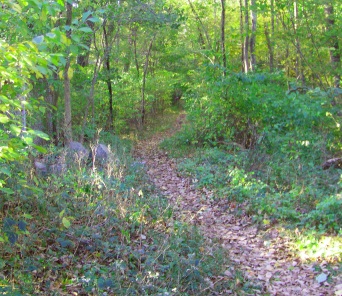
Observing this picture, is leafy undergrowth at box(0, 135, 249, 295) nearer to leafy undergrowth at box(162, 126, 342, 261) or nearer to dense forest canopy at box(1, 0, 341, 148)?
dense forest canopy at box(1, 0, 341, 148)

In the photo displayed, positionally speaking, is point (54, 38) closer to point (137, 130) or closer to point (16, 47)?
point (16, 47)

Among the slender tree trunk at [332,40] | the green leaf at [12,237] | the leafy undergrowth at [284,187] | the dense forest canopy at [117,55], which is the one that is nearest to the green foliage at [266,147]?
the leafy undergrowth at [284,187]

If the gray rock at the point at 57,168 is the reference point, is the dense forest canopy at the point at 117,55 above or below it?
above

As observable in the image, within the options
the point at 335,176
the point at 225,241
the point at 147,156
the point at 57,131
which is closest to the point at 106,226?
the point at 225,241

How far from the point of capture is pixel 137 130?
1914 centimetres

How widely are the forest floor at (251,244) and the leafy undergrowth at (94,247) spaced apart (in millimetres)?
395

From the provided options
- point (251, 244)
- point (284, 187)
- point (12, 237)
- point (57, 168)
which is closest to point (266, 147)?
point (284, 187)

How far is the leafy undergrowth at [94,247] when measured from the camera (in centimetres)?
387

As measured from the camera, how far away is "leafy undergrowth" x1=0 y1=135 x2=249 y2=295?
3.87 meters

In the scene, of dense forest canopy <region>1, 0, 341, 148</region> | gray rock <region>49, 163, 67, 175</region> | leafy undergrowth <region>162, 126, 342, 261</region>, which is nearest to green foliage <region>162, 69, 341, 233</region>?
leafy undergrowth <region>162, 126, 342, 261</region>

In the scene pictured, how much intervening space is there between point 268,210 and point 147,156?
22.4ft

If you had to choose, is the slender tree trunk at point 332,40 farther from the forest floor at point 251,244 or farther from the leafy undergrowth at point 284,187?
the forest floor at point 251,244

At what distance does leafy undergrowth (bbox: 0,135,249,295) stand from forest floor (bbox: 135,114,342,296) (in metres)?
0.40

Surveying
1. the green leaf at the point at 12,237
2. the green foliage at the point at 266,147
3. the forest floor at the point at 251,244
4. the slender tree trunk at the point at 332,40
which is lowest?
the forest floor at the point at 251,244
